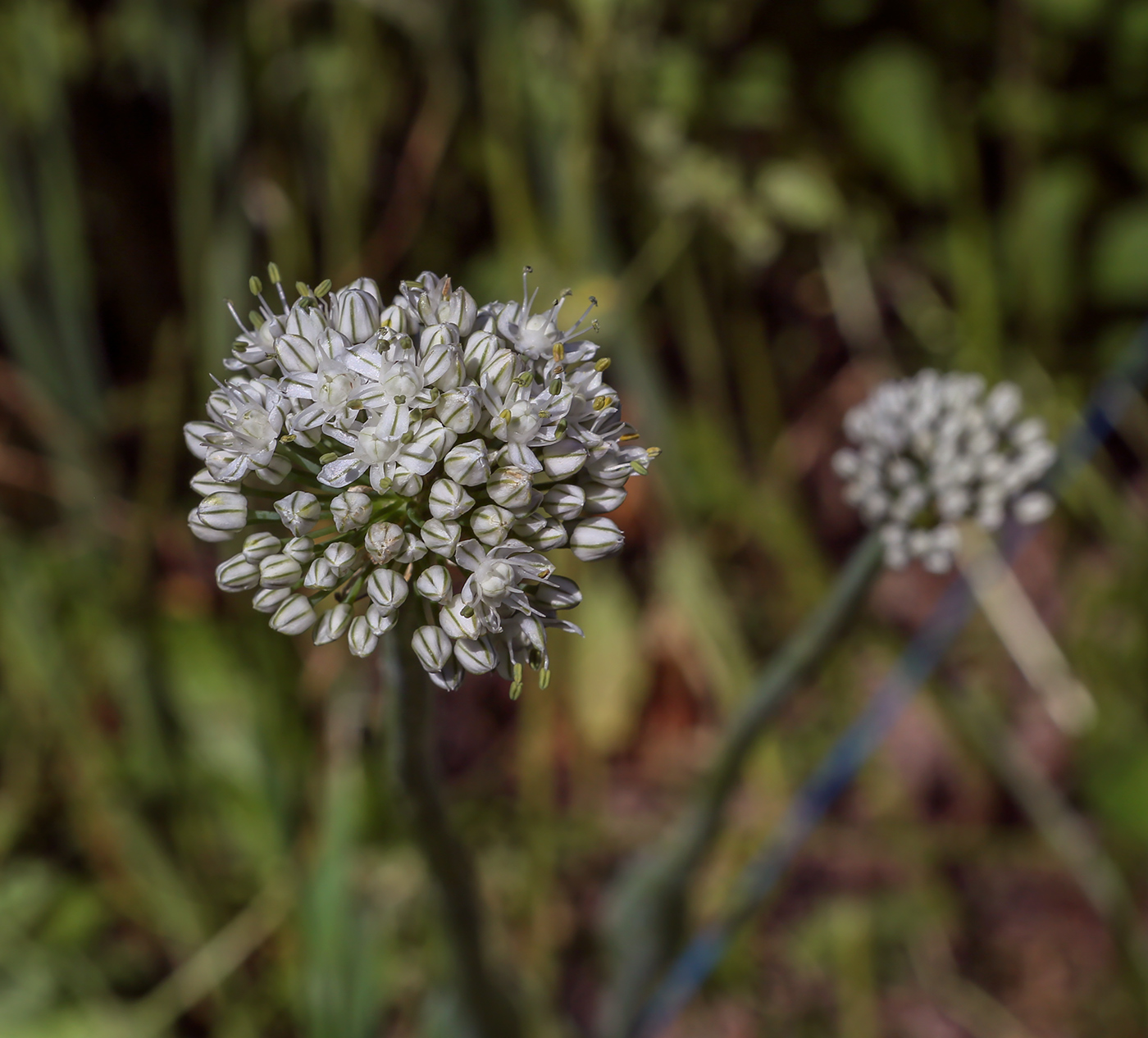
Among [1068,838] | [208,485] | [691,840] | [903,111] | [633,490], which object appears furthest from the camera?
[633,490]

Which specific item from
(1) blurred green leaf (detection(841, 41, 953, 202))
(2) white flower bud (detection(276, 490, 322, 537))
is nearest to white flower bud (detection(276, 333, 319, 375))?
(2) white flower bud (detection(276, 490, 322, 537))

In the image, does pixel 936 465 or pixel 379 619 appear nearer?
pixel 379 619

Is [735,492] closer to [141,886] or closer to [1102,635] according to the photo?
[1102,635]

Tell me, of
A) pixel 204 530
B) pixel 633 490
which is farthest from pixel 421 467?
pixel 633 490

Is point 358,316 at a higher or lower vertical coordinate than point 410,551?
higher

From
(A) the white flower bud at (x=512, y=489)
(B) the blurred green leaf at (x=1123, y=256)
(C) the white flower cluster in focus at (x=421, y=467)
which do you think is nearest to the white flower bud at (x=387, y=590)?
(C) the white flower cluster in focus at (x=421, y=467)

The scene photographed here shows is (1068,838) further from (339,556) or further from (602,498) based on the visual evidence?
(339,556)
